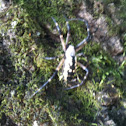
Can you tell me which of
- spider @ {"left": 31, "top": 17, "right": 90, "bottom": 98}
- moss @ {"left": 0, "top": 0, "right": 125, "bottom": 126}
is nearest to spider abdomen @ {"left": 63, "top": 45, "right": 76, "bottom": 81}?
spider @ {"left": 31, "top": 17, "right": 90, "bottom": 98}

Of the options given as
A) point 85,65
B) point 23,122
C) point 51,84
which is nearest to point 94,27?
point 85,65

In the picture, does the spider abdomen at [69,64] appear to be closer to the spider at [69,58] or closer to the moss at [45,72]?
the spider at [69,58]

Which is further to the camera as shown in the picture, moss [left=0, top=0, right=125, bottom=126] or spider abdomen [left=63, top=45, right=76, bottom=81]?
spider abdomen [left=63, top=45, right=76, bottom=81]

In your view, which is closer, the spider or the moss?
the moss

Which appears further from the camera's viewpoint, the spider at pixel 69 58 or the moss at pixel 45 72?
the spider at pixel 69 58

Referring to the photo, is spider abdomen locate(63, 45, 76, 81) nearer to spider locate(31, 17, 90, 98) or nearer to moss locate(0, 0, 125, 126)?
spider locate(31, 17, 90, 98)

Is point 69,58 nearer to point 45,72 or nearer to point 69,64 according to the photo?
point 69,64

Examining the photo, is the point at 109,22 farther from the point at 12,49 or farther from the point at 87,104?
the point at 12,49

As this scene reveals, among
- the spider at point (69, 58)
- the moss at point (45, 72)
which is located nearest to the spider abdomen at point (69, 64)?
the spider at point (69, 58)
